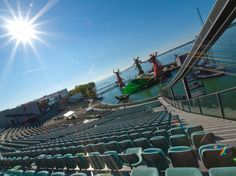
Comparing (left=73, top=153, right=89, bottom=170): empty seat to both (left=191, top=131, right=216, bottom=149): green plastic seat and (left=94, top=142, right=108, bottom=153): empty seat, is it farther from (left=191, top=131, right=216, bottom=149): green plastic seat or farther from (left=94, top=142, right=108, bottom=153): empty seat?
(left=191, top=131, right=216, bottom=149): green plastic seat

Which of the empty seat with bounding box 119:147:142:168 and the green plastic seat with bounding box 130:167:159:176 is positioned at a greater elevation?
the green plastic seat with bounding box 130:167:159:176

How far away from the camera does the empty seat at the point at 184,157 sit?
357 cm

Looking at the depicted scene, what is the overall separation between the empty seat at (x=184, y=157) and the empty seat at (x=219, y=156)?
0.26 metres

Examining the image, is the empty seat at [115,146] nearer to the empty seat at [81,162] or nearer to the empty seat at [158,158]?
the empty seat at [81,162]

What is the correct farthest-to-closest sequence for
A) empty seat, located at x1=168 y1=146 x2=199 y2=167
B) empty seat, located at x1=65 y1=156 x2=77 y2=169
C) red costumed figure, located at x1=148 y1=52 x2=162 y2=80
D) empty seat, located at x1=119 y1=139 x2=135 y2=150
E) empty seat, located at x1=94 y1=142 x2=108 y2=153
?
red costumed figure, located at x1=148 y1=52 x2=162 y2=80 → empty seat, located at x1=94 y1=142 x2=108 y2=153 → empty seat, located at x1=65 y1=156 x2=77 y2=169 → empty seat, located at x1=119 y1=139 x2=135 y2=150 → empty seat, located at x1=168 y1=146 x2=199 y2=167

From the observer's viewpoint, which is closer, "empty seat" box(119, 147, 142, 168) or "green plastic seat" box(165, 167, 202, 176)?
"green plastic seat" box(165, 167, 202, 176)

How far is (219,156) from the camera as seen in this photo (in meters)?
3.21

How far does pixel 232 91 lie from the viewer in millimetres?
6559

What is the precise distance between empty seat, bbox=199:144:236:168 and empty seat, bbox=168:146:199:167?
26 cm

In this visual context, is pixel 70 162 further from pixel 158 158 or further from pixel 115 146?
pixel 158 158

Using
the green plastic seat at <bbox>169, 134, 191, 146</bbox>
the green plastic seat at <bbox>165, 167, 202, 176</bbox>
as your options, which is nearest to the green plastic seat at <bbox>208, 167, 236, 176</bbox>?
the green plastic seat at <bbox>165, 167, 202, 176</bbox>

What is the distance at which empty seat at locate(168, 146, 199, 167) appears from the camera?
3570mm

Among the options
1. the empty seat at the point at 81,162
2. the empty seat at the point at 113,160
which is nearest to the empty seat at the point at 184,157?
the empty seat at the point at 113,160

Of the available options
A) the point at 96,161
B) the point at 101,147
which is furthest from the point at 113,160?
the point at 101,147
